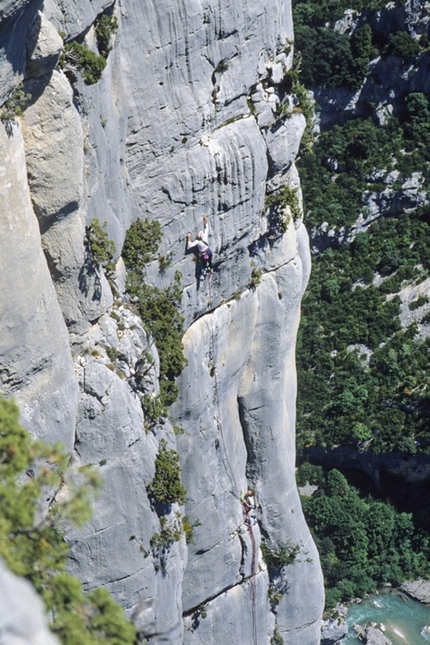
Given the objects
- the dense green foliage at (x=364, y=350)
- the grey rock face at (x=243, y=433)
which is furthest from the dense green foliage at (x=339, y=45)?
the grey rock face at (x=243, y=433)

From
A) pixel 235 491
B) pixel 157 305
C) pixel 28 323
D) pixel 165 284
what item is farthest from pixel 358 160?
pixel 28 323

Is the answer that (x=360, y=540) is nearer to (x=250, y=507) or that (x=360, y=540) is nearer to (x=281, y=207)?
(x=250, y=507)

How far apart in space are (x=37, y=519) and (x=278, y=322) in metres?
12.6

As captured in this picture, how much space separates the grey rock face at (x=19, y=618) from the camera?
7238 mm

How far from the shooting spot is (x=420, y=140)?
4409 cm

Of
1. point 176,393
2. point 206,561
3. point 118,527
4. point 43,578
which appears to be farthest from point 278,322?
point 43,578

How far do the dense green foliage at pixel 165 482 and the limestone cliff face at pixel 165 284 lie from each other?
288mm

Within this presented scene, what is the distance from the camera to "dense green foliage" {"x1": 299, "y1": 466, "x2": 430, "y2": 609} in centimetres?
4103

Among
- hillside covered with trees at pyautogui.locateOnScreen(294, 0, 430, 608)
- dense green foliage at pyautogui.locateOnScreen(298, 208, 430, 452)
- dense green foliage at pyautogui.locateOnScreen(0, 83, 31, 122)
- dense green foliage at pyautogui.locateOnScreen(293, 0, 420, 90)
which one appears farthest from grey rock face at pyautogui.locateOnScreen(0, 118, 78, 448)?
dense green foliage at pyautogui.locateOnScreen(293, 0, 420, 90)

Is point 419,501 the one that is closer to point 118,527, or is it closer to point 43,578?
point 118,527

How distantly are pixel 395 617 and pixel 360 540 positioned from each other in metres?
3.79

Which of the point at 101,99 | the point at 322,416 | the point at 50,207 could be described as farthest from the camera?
the point at 322,416

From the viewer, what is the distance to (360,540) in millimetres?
41625

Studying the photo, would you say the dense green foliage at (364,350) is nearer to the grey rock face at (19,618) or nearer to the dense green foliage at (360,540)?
the dense green foliage at (360,540)
